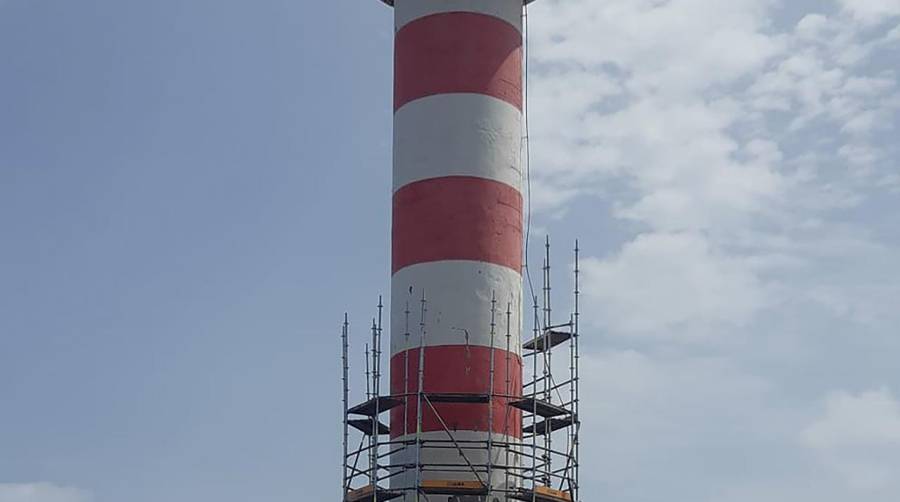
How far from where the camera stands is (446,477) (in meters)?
27.8

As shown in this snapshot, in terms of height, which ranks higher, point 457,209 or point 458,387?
point 457,209

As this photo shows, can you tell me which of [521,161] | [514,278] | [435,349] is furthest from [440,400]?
[521,161]

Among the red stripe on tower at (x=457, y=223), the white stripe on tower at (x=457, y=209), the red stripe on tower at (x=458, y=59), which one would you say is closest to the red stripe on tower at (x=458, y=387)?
the white stripe on tower at (x=457, y=209)

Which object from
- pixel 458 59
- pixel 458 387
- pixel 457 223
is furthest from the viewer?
pixel 458 59

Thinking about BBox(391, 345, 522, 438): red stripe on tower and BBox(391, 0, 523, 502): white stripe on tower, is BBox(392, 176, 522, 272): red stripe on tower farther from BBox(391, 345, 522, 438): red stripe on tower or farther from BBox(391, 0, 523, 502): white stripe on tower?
BBox(391, 345, 522, 438): red stripe on tower

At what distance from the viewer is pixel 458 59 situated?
98.3 feet

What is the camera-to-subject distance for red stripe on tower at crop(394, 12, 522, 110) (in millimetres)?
29891

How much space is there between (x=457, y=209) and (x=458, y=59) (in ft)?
9.38

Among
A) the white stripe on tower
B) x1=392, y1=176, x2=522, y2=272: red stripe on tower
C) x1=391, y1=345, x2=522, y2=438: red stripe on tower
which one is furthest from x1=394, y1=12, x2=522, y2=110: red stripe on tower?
x1=391, y1=345, x2=522, y2=438: red stripe on tower

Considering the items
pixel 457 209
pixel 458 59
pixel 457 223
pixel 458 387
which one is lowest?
pixel 458 387

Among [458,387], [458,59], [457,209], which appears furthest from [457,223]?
[458,59]

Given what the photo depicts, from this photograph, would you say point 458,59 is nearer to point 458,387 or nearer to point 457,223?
point 457,223

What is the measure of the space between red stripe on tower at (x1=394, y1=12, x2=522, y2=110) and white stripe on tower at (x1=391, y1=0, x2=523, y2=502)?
18 millimetres

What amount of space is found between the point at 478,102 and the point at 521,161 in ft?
4.61
